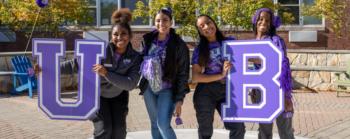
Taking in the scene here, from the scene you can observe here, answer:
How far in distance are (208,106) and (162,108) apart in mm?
462

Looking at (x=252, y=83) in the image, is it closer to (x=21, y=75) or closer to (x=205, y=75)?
(x=205, y=75)

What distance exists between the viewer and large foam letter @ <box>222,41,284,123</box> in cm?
507

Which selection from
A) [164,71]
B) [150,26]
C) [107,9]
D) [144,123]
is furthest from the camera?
[107,9]

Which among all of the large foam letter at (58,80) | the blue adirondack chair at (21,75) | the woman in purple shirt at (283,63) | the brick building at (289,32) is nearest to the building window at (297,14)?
the brick building at (289,32)

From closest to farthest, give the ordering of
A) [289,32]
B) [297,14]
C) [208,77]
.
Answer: [208,77], [289,32], [297,14]

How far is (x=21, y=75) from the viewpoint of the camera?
12.1m

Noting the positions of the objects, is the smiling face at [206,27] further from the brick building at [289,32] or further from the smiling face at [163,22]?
the brick building at [289,32]

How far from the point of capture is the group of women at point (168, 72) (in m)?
5.28

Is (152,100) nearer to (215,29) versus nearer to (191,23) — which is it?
(215,29)

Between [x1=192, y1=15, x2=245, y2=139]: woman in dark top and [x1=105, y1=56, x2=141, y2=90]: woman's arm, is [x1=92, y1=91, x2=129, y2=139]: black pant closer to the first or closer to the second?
[x1=105, y1=56, x2=141, y2=90]: woman's arm

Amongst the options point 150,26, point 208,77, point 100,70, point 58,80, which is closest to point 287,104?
point 208,77

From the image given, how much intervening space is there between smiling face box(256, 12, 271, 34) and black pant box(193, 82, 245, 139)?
0.66 m

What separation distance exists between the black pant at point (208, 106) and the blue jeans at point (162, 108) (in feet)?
0.92

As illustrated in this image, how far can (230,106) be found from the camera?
5.25 metres
